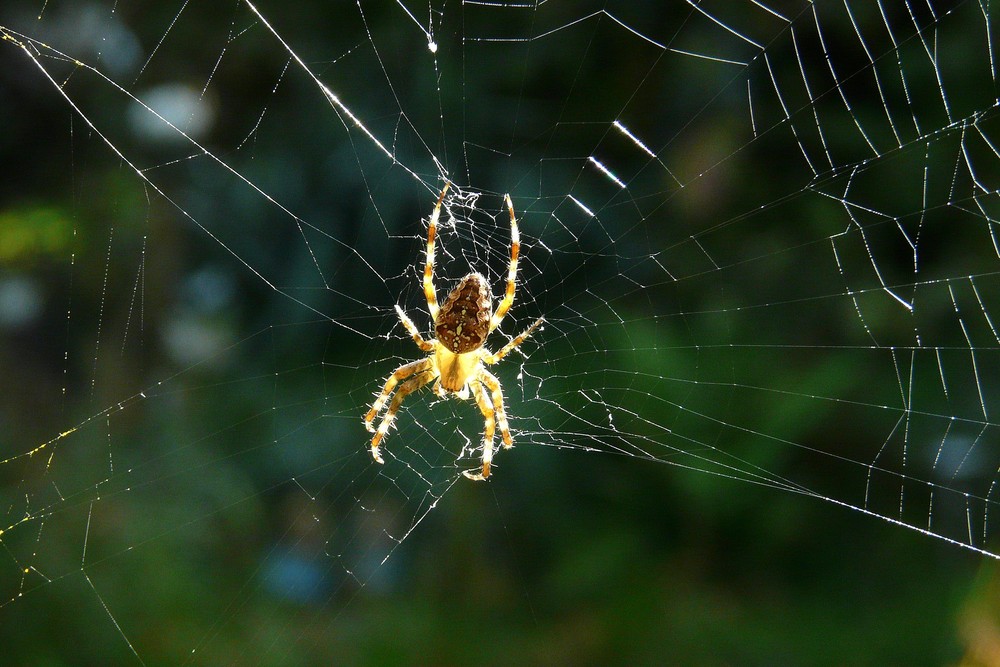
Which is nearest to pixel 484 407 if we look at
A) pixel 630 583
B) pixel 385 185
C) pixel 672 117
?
pixel 630 583

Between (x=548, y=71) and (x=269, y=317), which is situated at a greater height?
(x=548, y=71)

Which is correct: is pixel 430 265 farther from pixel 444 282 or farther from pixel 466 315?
pixel 444 282

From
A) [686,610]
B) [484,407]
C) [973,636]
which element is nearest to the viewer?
[973,636]

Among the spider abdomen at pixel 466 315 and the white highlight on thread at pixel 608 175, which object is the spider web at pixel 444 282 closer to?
the white highlight on thread at pixel 608 175

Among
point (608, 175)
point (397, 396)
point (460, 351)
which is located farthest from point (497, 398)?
point (608, 175)

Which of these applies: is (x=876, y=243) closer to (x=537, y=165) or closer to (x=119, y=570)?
(x=537, y=165)

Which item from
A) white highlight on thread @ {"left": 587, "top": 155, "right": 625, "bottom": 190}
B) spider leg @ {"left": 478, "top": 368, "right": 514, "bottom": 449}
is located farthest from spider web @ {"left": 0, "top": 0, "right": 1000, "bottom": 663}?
spider leg @ {"left": 478, "top": 368, "right": 514, "bottom": 449}
